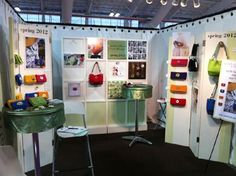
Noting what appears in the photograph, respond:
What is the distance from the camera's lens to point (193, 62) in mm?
3490

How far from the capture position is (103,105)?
4434 mm

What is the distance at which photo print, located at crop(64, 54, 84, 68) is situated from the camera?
411 cm

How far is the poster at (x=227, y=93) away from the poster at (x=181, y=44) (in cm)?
85

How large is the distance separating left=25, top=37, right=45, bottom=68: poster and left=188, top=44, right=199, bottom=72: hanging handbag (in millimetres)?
2251

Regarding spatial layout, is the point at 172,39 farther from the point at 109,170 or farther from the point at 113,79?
the point at 109,170

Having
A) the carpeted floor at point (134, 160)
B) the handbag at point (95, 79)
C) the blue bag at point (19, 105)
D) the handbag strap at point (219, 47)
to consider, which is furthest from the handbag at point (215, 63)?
the blue bag at point (19, 105)

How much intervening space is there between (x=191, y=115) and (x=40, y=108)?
258 centimetres

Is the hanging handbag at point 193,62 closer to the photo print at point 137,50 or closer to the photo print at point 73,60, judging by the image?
the photo print at point 137,50

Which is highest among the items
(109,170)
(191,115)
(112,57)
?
(112,57)

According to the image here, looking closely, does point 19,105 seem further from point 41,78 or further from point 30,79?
point 41,78

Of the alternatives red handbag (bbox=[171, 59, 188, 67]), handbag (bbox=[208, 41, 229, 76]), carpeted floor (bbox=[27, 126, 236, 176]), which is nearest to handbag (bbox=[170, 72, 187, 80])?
red handbag (bbox=[171, 59, 188, 67])

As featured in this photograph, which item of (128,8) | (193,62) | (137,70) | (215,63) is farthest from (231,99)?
(128,8)

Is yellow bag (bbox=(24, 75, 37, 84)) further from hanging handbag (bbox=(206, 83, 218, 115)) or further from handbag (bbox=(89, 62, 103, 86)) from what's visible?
hanging handbag (bbox=(206, 83, 218, 115))

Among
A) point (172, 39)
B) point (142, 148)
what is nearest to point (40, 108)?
point (142, 148)
